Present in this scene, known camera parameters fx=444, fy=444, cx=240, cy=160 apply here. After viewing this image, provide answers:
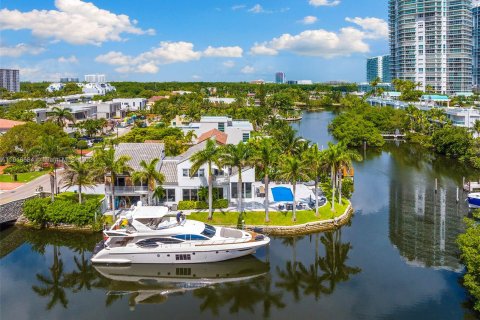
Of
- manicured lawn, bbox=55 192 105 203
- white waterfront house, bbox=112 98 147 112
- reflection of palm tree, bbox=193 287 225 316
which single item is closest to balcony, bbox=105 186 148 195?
manicured lawn, bbox=55 192 105 203

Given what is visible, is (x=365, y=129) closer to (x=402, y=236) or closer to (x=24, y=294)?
(x=402, y=236)

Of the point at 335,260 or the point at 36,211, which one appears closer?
the point at 335,260

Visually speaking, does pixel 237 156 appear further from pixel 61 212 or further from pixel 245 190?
pixel 61 212

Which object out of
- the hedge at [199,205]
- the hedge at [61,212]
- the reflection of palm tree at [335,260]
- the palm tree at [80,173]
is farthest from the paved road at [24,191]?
the reflection of palm tree at [335,260]

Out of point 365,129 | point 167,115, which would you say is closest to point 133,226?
point 365,129

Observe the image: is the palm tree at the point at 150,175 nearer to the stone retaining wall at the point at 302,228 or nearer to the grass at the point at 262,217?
the grass at the point at 262,217

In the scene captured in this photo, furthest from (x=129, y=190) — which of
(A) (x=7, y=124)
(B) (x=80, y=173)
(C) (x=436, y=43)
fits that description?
(C) (x=436, y=43)

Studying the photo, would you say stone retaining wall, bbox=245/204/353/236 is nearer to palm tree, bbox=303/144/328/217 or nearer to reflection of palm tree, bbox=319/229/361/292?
reflection of palm tree, bbox=319/229/361/292
